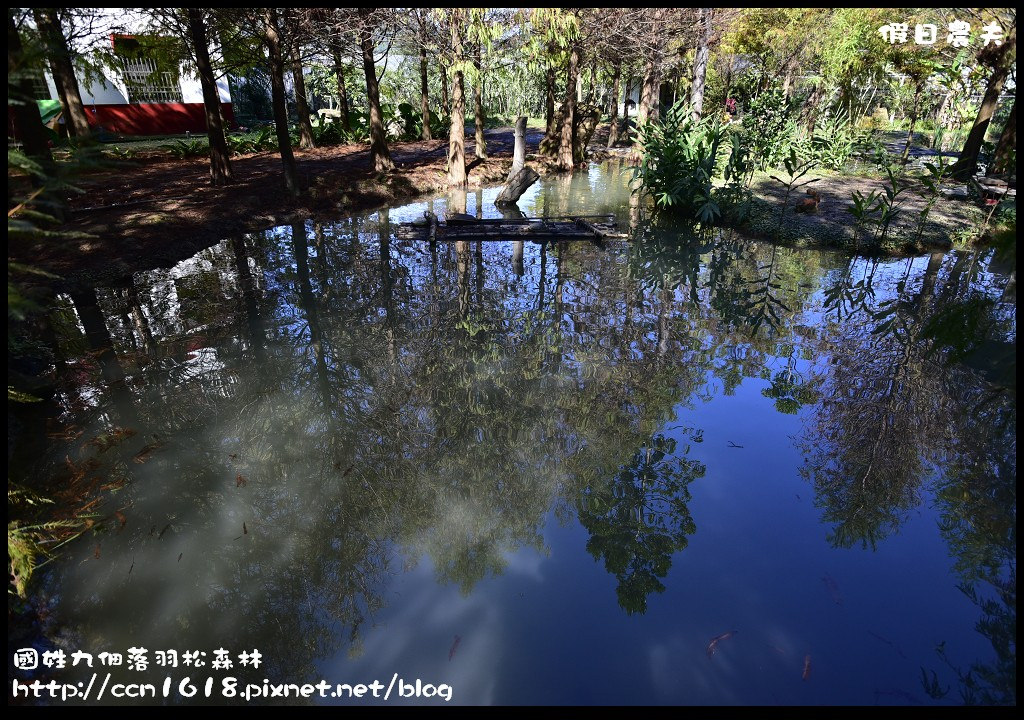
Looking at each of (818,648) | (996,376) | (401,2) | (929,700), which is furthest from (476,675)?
(996,376)

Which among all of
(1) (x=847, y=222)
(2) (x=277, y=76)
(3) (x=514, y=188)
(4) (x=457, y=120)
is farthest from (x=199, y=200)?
(1) (x=847, y=222)

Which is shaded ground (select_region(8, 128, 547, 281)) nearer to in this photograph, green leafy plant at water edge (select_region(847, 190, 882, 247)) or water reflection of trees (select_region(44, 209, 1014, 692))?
water reflection of trees (select_region(44, 209, 1014, 692))

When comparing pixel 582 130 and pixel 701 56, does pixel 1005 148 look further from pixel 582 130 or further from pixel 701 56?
pixel 582 130

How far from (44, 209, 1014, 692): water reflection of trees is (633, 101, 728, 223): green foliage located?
Result: 9.84 feet

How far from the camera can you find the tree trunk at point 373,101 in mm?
13156

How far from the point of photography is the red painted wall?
68.6ft

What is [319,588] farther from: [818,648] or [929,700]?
[929,700]

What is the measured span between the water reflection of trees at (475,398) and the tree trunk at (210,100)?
457 centimetres

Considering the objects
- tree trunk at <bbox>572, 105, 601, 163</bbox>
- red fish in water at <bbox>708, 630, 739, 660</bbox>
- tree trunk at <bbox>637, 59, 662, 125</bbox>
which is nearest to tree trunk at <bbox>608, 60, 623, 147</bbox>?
tree trunk at <bbox>572, 105, 601, 163</bbox>

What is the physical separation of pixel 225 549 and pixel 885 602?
4.37 metres

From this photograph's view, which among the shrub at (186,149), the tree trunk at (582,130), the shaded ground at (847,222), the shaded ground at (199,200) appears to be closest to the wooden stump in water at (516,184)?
the shaded ground at (199,200)

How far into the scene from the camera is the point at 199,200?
12.4m

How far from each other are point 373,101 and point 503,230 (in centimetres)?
619

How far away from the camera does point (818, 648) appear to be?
134 inches
